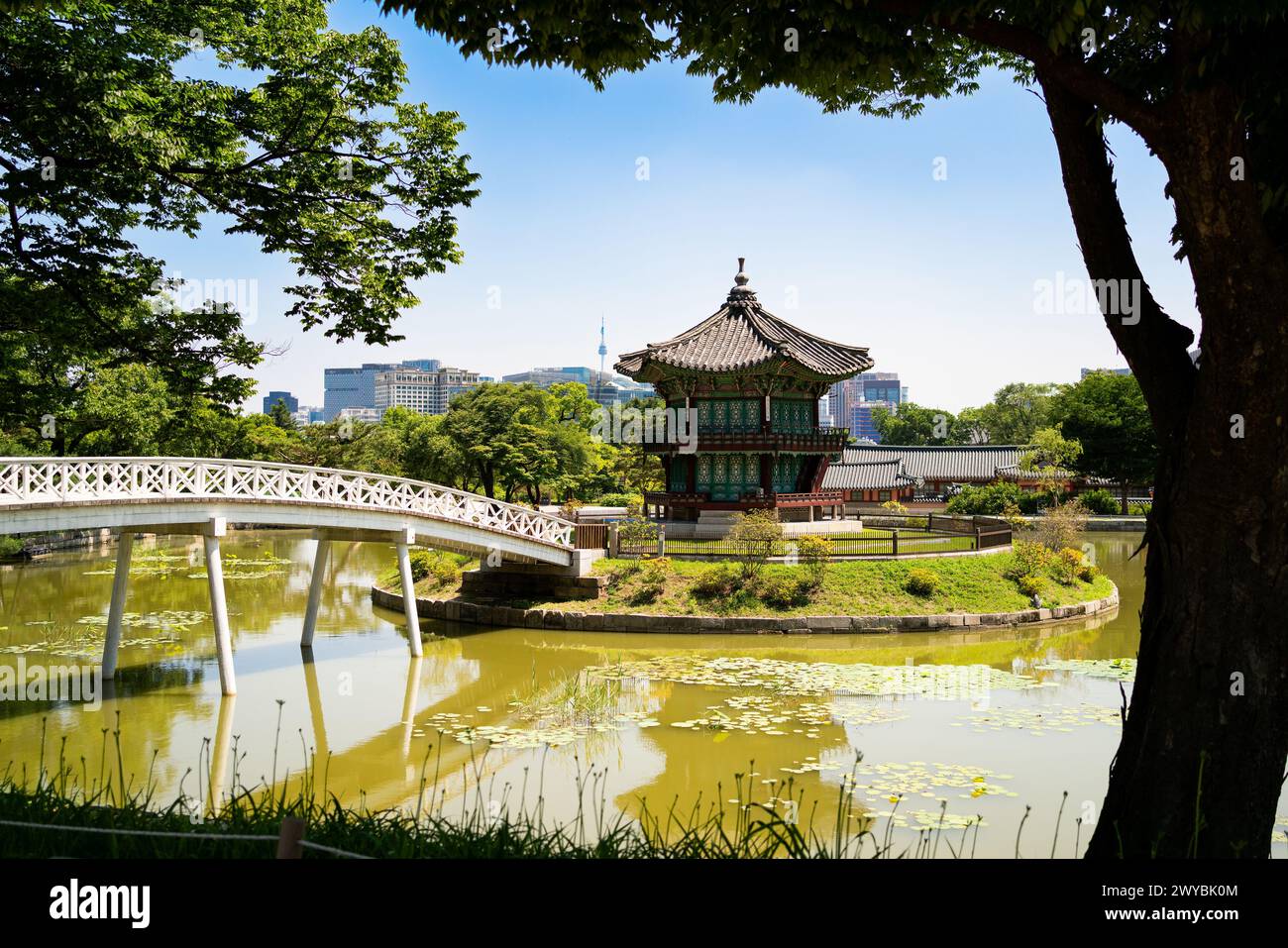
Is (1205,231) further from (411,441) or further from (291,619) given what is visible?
(411,441)

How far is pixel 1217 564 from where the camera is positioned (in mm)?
4652

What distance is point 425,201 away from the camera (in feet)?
42.0

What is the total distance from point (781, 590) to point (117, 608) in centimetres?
1361

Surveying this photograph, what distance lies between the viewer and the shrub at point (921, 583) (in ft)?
71.3

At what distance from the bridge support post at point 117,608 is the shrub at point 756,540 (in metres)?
13.0

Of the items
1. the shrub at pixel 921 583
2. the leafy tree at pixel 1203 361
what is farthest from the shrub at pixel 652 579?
the leafy tree at pixel 1203 361

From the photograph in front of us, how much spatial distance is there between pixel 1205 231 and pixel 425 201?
1056 centimetres

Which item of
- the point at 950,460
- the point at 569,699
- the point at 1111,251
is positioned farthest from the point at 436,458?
the point at 1111,251

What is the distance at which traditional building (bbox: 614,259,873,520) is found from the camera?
28.5m

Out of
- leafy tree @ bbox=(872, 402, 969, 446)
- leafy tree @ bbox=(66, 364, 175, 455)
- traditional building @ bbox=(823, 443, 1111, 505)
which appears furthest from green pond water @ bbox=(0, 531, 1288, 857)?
leafy tree @ bbox=(872, 402, 969, 446)

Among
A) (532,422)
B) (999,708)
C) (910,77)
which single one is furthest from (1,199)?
(532,422)

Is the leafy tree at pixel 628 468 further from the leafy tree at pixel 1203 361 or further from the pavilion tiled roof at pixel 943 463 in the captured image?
the leafy tree at pixel 1203 361

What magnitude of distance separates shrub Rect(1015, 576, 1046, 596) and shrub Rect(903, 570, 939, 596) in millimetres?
2394

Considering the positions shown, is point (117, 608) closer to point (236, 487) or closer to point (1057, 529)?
point (236, 487)
